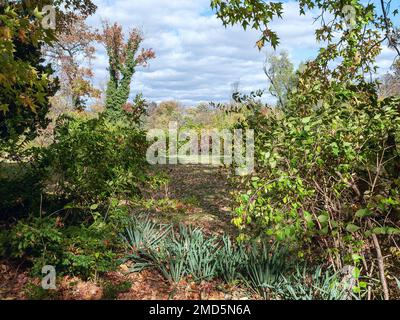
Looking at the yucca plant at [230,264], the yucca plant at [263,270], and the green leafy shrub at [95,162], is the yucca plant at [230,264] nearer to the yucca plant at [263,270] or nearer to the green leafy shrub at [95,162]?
the yucca plant at [263,270]

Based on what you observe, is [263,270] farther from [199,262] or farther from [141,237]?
[141,237]

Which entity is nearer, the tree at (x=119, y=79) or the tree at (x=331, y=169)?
the tree at (x=331, y=169)

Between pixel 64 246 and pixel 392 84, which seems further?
pixel 392 84

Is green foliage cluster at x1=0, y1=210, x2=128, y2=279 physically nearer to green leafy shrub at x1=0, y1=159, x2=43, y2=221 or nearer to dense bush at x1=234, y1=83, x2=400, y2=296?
green leafy shrub at x1=0, y1=159, x2=43, y2=221

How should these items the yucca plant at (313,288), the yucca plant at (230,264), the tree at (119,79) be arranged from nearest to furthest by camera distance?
the yucca plant at (313,288)
the yucca plant at (230,264)
the tree at (119,79)

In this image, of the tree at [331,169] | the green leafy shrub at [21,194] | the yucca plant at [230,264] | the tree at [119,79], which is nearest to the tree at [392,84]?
the tree at [331,169]

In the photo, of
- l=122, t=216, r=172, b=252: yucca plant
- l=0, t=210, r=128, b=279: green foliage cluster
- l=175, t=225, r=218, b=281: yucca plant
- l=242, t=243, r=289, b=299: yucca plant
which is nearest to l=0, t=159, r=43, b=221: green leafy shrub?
l=0, t=210, r=128, b=279: green foliage cluster

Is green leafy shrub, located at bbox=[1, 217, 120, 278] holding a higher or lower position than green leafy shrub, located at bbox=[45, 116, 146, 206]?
lower

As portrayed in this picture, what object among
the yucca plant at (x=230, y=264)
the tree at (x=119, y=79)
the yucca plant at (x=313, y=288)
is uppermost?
the tree at (x=119, y=79)

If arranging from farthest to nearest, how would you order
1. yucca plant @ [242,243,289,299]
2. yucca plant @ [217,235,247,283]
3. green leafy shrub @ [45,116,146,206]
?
1. green leafy shrub @ [45,116,146,206]
2. yucca plant @ [217,235,247,283]
3. yucca plant @ [242,243,289,299]

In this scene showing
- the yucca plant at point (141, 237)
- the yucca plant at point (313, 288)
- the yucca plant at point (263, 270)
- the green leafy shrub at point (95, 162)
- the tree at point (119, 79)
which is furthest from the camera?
the tree at point (119, 79)

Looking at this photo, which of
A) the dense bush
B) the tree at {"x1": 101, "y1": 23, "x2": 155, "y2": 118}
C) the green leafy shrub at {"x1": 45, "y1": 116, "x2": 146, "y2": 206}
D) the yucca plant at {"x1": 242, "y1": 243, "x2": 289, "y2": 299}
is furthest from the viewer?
the tree at {"x1": 101, "y1": 23, "x2": 155, "y2": 118}

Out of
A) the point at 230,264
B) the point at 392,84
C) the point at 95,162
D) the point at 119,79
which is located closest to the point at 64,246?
the point at 95,162
